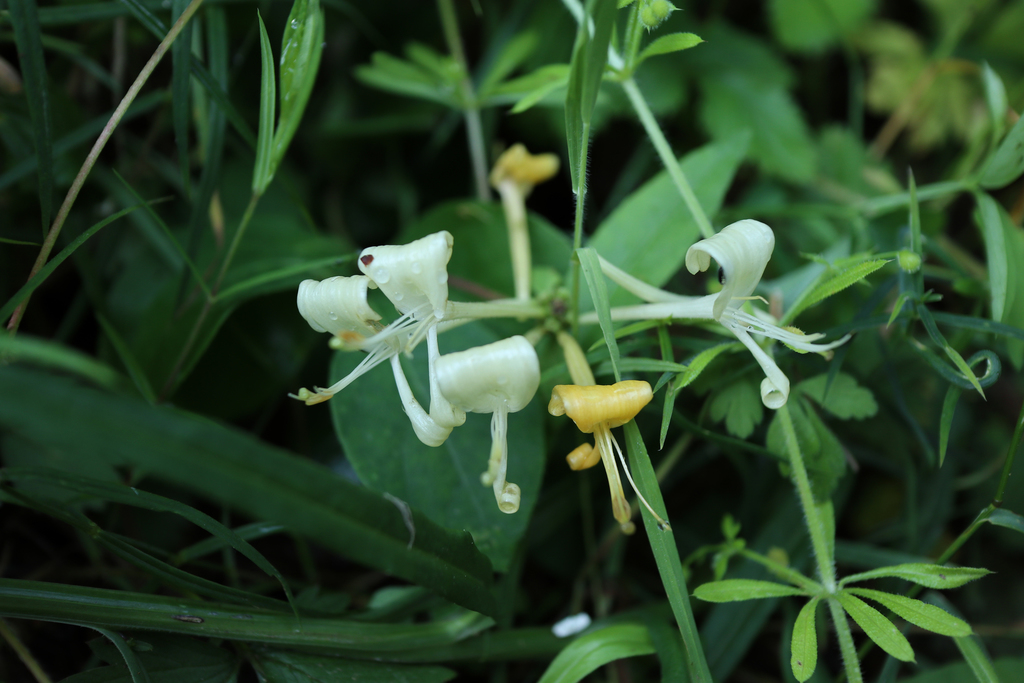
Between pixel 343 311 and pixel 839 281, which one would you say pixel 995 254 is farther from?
pixel 343 311

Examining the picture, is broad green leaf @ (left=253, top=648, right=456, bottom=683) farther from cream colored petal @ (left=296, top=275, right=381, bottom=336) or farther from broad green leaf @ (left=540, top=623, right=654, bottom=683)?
cream colored petal @ (left=296, top=275, right=381, bottom=336)

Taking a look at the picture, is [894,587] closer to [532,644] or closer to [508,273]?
[532,644]

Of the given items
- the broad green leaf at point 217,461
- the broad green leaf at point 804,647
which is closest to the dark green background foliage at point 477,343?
the broad green leaf at point 217,461

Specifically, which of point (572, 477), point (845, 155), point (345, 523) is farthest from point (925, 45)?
point (345, 523)

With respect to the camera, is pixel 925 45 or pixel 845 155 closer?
pixel 845 155

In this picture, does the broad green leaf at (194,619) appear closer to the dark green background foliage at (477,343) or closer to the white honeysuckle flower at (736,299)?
the dark green background foliage at (477,343)
